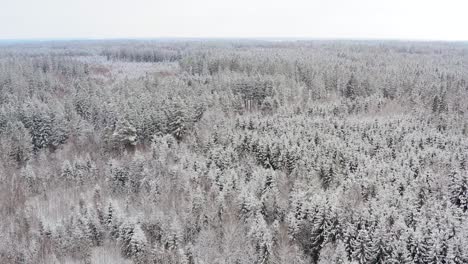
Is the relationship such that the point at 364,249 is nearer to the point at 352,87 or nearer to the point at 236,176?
the point at 236,176

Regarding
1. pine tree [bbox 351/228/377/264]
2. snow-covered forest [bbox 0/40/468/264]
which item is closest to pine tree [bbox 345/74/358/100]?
snow-covered forest [bbox 0/40/468/264]

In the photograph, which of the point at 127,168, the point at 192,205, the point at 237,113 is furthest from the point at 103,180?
the point at 237,113

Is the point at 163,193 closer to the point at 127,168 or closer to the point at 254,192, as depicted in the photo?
the point at 127,168

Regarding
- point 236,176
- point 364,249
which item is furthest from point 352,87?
point 364,249

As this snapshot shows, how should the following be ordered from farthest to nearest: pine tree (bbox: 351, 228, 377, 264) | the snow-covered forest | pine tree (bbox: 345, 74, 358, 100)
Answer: pine tree (bbox: 345, 74, 358, 100) → the snow-covered forest → pine tree (bbox: 351, 228, 377, 264)

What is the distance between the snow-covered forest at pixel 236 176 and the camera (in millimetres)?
35281

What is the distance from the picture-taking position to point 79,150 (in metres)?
66.6

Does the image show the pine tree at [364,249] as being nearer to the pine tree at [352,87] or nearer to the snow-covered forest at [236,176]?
the snow-covered forest at [236,176]

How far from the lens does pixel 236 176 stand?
47.9m

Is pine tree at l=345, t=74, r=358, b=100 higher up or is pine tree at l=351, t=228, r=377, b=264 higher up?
pine tree at l=345, t=74, r=358, b=100

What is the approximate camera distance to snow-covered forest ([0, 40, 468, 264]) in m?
35.3

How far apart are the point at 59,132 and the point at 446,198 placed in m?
62.5

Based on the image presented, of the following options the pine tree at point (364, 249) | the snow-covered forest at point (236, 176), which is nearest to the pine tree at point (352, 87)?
the snow-covered forest at point (236, 176)

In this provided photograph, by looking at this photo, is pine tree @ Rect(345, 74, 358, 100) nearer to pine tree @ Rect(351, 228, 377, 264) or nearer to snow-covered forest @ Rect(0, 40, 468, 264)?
snow-covered forest @ Rect(0, 40, 468, 264)
